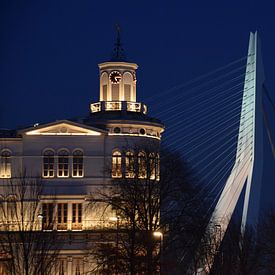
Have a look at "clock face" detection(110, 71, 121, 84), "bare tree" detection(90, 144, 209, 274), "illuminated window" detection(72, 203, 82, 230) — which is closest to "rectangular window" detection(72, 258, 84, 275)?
"illuminated window" detection(72, 203, 82, 230)

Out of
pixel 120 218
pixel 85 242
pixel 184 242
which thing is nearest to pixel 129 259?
pixel 184 242

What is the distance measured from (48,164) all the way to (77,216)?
13.7 feet

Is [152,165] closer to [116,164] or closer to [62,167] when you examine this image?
[116,164]

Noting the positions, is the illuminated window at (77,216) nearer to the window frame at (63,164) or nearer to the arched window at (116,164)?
the window frame at (63,164)

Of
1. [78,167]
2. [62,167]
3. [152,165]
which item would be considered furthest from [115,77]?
[152,165]

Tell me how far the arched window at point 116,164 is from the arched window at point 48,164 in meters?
4.19

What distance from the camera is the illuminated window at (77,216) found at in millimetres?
88312

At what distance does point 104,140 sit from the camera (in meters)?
89.9

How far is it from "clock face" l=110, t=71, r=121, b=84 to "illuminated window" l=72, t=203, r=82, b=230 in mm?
9481

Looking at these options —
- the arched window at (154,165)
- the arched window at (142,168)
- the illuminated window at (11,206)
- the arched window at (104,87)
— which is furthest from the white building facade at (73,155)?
the arched window at (142,168)

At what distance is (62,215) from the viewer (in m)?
88.5

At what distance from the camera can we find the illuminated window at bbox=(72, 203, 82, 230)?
8831cm

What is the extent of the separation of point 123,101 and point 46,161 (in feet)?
22.7

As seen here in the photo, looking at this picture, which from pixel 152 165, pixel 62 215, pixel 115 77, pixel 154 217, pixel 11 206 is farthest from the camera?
pixel 115 77
